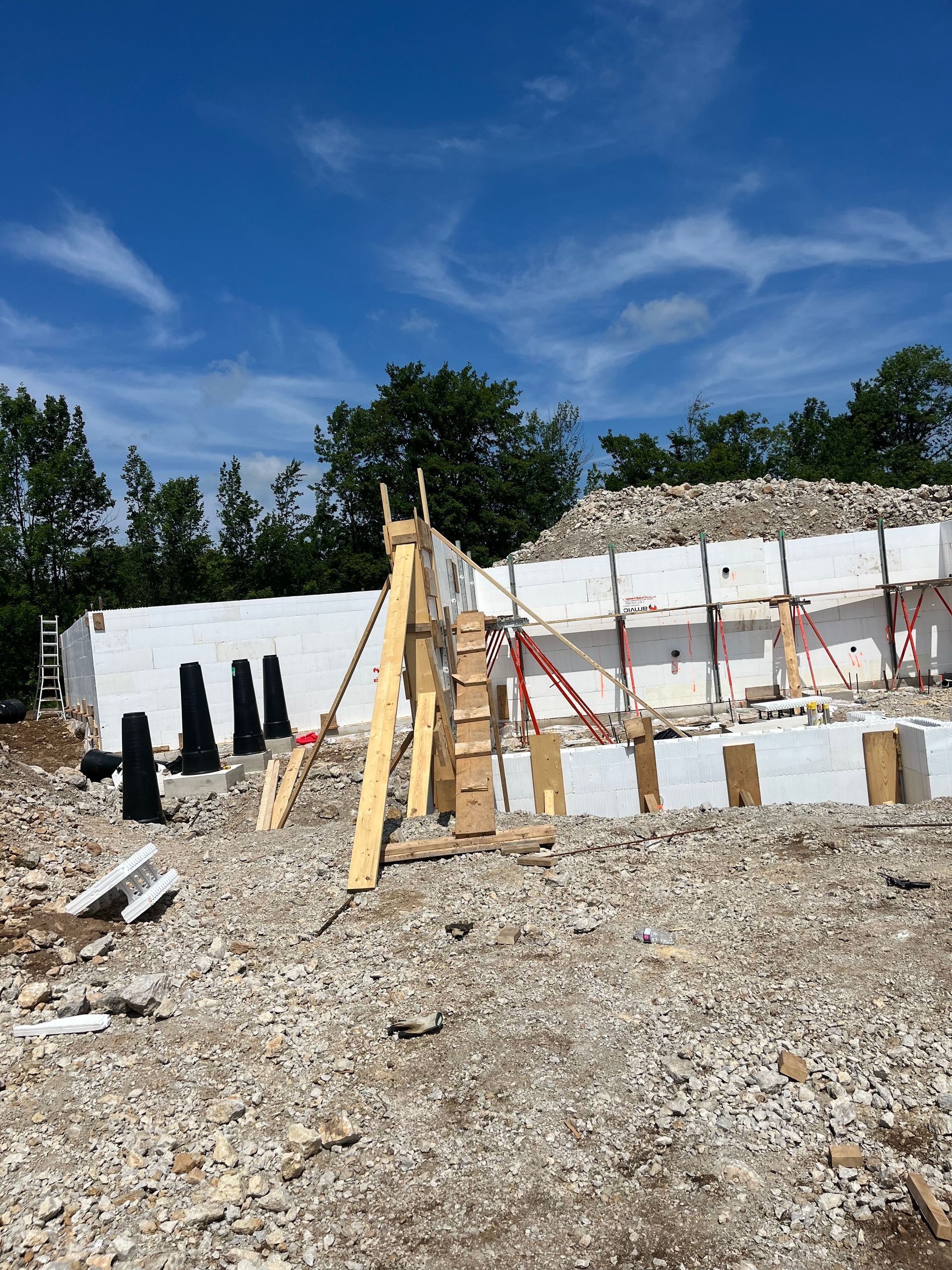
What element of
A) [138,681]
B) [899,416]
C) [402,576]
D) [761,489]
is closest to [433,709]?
[402,576]

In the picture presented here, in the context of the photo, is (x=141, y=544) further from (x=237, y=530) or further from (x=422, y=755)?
(x=422, y=755)

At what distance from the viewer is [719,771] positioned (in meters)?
8.62

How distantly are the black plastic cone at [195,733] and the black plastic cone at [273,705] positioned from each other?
3156 millimetres

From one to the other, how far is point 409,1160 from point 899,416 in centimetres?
5189

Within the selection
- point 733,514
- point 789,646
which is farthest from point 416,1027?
point 733,514

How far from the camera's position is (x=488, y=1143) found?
3121 millimetres

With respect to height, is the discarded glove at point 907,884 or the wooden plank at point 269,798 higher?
the wooden plank at point 269,798

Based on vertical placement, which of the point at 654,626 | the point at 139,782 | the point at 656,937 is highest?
the point at 654,626

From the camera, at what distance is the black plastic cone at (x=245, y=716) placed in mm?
13242

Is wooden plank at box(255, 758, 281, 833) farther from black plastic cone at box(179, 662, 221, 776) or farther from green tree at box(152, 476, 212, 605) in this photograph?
green tree at box(152, 476, 212, 605)

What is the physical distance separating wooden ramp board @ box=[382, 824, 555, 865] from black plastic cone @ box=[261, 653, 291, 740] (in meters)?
8.78

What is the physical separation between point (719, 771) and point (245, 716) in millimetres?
7960

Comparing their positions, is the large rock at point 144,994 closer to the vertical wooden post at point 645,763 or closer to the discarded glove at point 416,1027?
the discarded glove at point 416,1027

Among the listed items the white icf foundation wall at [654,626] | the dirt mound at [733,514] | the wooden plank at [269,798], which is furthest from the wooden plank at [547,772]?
the dirt mound at [733,514]
